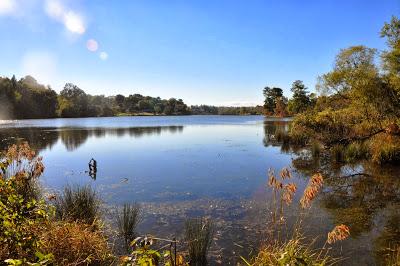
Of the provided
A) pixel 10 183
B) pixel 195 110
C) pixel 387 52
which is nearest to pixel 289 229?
pixel 10 183

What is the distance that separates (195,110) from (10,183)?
177 meters

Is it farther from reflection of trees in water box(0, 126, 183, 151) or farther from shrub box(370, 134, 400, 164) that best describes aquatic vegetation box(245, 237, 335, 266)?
reflection of trees in water box(0, 126, 183, 151)

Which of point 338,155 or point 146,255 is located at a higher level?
point 146,255

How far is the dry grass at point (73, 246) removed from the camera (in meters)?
5.23

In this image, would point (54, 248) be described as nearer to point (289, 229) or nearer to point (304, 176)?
point (289, 229)

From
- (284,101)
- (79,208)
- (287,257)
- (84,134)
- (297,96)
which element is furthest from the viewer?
(284,101)

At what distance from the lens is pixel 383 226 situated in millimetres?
8141

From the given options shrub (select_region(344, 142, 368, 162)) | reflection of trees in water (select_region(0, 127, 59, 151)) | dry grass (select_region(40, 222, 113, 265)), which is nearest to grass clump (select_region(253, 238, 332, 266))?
dry grass (select_region(40, 222, 113, 265))

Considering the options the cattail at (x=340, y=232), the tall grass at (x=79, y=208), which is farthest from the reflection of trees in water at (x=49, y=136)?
the cattail at (x=340, y=232)

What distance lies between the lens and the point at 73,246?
214 inches

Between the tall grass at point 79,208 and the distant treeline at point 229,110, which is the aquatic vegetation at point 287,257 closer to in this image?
the tall grass at point 79,208

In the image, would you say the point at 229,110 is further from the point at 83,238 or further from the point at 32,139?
the point at 83,238

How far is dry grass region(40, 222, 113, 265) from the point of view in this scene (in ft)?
17.2

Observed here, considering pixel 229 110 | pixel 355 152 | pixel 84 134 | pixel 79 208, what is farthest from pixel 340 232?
pixel 229 110
